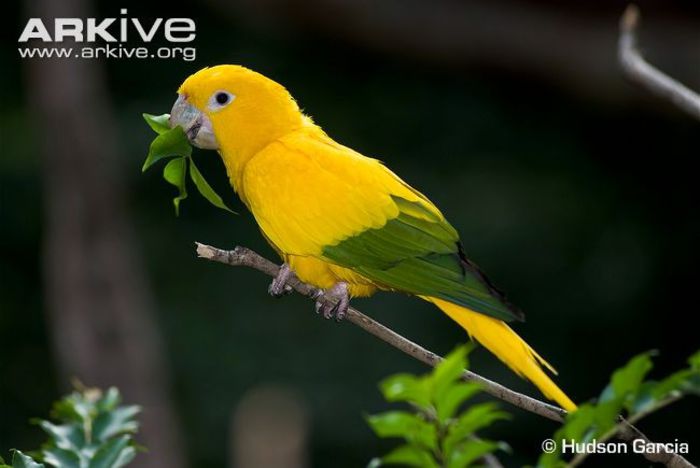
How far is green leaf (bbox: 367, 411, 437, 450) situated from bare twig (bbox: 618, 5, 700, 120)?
0.61 meters

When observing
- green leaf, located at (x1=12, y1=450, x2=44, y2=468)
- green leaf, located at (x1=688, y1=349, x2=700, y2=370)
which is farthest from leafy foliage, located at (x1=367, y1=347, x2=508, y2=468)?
green leaf, located at (x1=12, y1=450, x2=44, y2=468)

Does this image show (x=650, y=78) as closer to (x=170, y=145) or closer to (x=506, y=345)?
(x=506, y=345)

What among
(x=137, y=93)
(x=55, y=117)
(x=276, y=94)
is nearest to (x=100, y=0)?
(x=137, y=93)

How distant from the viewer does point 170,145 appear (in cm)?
97

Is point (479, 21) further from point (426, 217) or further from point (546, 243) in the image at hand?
point (426, 217)

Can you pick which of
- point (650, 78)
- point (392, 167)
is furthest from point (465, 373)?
point (392, 167)

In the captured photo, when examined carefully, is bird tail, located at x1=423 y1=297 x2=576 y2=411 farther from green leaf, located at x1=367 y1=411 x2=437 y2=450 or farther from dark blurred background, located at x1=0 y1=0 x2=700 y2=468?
dark blurred background, located at x1=0 y1=0 x2=700 y2=468

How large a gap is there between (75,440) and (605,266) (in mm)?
2810

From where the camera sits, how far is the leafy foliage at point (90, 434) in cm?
86

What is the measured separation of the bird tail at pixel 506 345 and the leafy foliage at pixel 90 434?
28cm

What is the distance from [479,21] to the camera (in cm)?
355

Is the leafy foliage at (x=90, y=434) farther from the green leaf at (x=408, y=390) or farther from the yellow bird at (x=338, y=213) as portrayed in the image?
the green leaf at (x=408, y=390)

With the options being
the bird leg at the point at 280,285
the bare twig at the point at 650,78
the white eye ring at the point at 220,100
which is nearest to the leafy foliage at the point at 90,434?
the bird leg at the point at 280,285

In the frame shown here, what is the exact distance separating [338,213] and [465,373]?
0.76 ft
